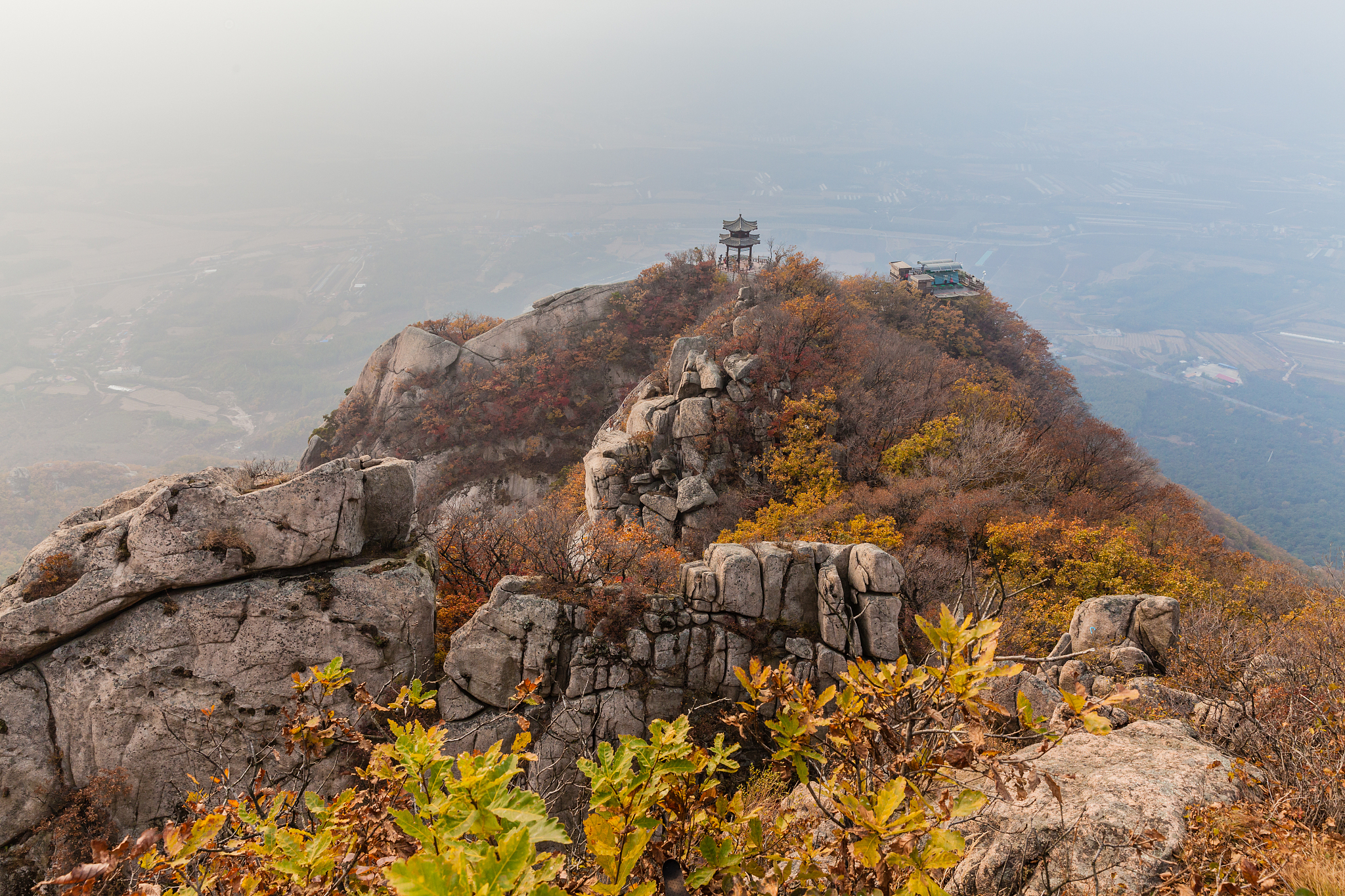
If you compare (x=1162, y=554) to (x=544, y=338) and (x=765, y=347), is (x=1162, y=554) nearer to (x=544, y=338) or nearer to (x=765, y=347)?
(x=765, y=347)

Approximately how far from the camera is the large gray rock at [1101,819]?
5277mm

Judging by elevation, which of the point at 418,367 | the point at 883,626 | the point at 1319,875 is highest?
the point at 1319,875

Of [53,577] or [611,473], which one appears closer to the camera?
[53,577]

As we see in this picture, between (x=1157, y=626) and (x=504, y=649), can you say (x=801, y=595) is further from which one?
(x=1157, y=626)

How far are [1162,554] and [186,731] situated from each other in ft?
80.6

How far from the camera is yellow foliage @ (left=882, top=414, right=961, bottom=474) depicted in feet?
66.3

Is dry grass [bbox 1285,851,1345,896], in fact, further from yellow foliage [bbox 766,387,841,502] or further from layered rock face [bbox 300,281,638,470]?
layered rock face [bbox 300,281,638,470]

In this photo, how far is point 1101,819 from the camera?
245 inches

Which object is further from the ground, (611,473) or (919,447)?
(919,447)

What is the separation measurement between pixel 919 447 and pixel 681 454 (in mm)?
9181

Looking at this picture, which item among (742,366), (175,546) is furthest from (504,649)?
(742,366)

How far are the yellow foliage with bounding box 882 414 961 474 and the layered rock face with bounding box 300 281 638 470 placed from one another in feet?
70.4

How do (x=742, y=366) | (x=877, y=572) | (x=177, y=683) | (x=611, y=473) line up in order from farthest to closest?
1. (x=742, y=366)
2. (x=611, y=473)
3. (x=877, y=572)
4. (x=177, y=683)

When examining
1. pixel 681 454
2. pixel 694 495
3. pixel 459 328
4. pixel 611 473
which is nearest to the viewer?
pixel 694 495
